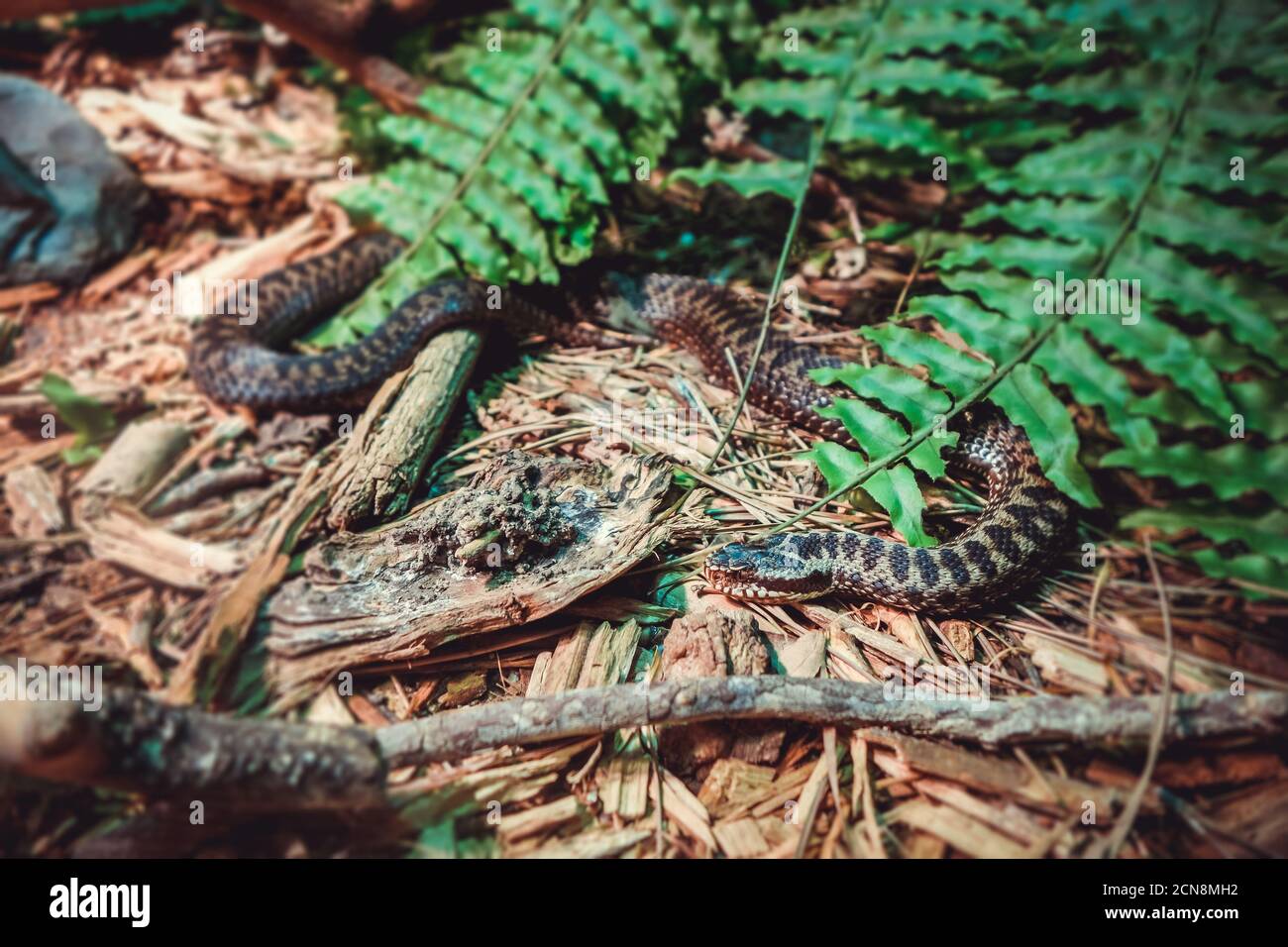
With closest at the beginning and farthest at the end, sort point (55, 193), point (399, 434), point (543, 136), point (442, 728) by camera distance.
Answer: point (442, 728), point (399, 434), point (543, 136), point (55, 193)

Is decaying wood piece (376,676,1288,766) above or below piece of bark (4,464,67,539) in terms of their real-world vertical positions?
below

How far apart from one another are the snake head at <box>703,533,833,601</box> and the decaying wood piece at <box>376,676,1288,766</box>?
514 millimetres

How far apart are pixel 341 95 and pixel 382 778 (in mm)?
5300

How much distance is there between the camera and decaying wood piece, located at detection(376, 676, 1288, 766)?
238 cm

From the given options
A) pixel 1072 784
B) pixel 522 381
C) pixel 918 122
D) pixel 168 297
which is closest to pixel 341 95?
pixel 168 297

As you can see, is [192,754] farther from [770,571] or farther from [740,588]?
[770,571]

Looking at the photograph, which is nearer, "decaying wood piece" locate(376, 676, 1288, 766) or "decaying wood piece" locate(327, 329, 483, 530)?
"decaying wood piece" locate(376, 676, 1288, 766)

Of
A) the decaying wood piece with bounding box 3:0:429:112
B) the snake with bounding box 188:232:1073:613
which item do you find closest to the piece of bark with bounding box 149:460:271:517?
the snake with bounding box 188:232:1073:613

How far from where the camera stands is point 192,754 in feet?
7.07

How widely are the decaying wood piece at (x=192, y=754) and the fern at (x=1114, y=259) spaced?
79.3 inches

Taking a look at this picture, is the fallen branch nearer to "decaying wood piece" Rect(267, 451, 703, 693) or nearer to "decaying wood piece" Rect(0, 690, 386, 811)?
"decaying wood piece" Rect(0, 690, 386, 811)

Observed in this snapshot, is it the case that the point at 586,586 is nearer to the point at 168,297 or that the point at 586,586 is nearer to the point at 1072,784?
the point at 1072,784

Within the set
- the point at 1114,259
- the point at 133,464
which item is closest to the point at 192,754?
the point at 133,464

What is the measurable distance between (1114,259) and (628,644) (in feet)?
7.90
